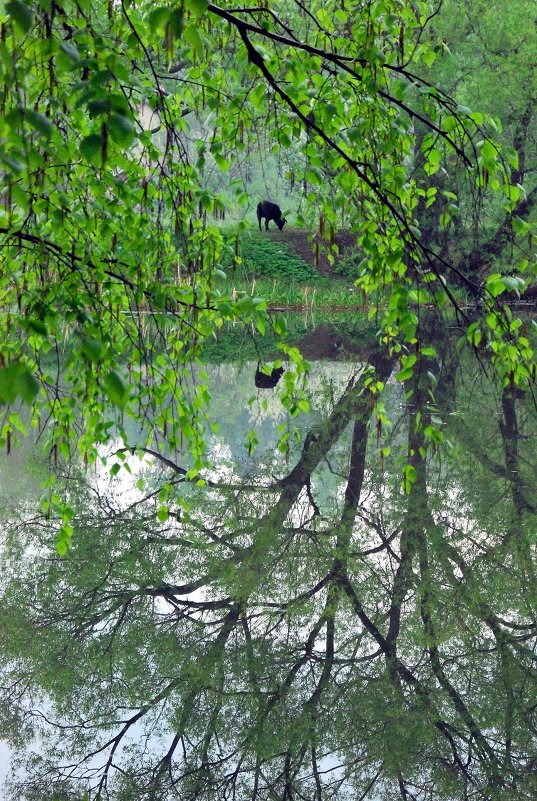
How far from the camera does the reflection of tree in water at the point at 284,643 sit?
127 inches

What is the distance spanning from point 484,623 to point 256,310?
8.24 ft

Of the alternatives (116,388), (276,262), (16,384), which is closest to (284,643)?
(116,388)

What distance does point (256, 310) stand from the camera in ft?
7.77

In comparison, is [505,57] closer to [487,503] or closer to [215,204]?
[487,503]

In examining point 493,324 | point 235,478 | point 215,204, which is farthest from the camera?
point 235,478

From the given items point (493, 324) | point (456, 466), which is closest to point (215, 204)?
point (493, 324)

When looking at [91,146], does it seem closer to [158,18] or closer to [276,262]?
[158,18]

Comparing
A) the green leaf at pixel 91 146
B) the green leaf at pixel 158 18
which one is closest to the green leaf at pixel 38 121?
the green leaf at pixel 91 146

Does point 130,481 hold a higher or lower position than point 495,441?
lower

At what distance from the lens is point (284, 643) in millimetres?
4074

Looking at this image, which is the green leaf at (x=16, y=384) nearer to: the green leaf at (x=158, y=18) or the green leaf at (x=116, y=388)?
the green leaf at (x=116, y=388)

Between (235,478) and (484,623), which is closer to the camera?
(484,623)

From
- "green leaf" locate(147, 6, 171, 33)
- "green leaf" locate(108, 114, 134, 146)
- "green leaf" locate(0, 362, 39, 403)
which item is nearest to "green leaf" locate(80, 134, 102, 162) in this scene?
"green leaf" locate(108, 114, 134, 146)

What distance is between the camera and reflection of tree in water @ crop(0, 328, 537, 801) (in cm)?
323
